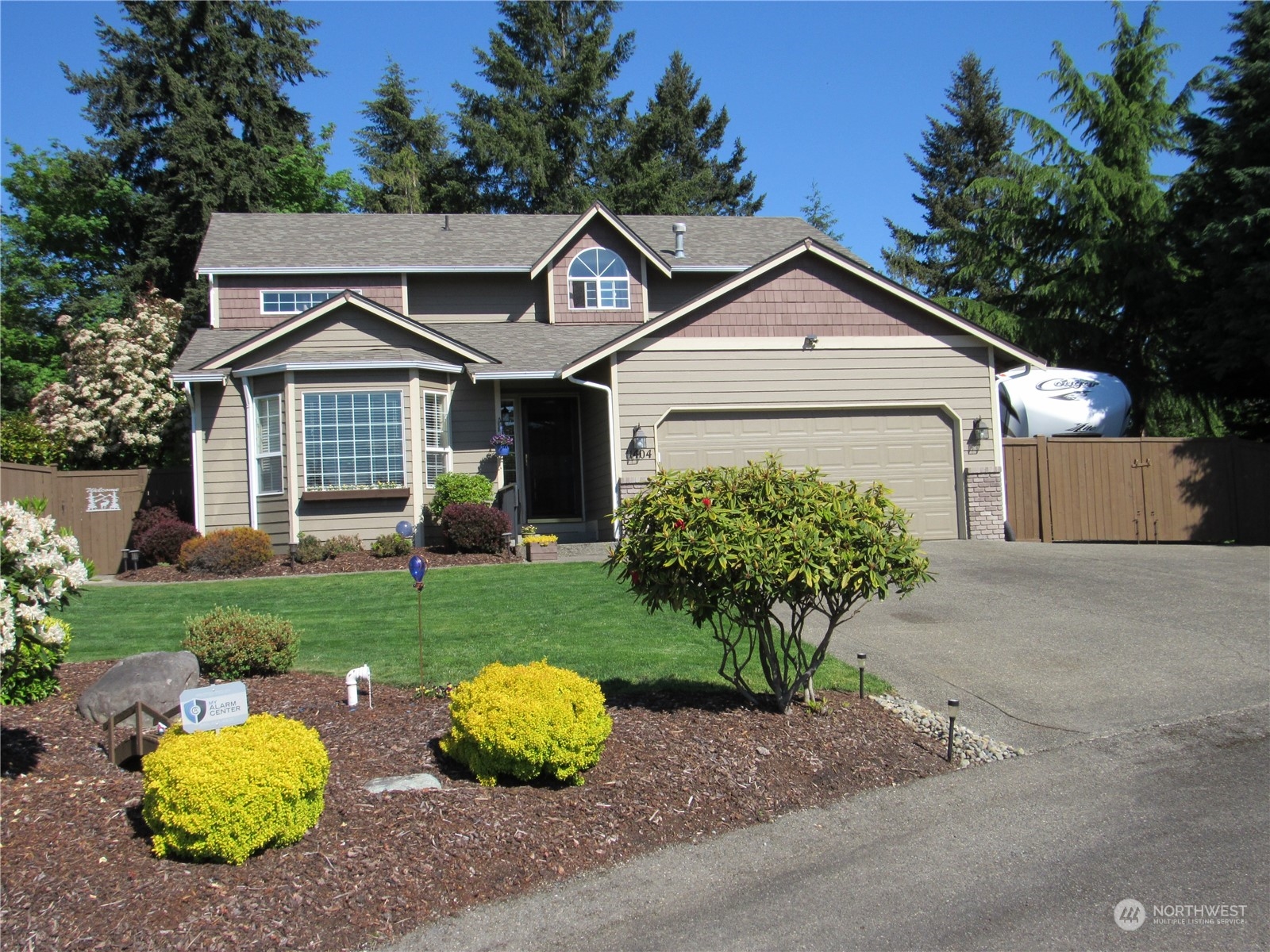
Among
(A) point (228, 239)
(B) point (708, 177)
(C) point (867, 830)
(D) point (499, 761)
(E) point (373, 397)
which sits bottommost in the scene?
(C) point (867, 830)

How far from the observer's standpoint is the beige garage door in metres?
16.7

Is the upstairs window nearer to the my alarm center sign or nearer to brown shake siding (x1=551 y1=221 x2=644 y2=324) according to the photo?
brown shake siding (x1=551 y1=221 x2=644 y2=324)

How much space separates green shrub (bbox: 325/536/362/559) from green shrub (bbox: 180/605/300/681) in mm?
7735

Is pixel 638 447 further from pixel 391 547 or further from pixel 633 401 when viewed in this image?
pixel 391 547

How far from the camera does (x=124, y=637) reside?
977 centimetres

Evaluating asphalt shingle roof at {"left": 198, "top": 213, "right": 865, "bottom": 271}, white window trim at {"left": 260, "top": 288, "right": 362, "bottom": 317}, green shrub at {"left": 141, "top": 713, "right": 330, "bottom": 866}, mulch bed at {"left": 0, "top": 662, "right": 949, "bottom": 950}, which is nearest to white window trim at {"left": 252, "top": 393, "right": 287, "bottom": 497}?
white window trim at {"left": 260, "top": 288, "right": 362, "bottom": 317}

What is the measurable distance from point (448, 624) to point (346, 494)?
22.0 feet

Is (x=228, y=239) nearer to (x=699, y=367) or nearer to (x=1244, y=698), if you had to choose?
(x=699, y=367)

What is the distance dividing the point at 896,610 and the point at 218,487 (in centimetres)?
1142

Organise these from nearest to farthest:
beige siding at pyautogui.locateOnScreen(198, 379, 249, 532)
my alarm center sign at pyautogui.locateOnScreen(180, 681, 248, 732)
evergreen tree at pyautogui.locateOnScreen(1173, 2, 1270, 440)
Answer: my alarm center sign at pyautogui.locateOnScreen(180, 681, 248, 732)
beige siding at pyautogui.locateOnScreen(198, 379, 249, 532)
evergreen tree at pyautogui.locateOnScreen(1173, 2, 1270, 440)

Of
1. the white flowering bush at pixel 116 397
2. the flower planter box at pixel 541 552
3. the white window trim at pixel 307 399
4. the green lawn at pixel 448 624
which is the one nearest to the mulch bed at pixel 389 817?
the green lawn at pixel 448 624

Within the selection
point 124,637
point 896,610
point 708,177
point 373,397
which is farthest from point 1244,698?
point 708,177

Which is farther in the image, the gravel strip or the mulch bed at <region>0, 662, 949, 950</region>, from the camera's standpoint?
the gravel strip

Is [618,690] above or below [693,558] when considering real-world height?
below
